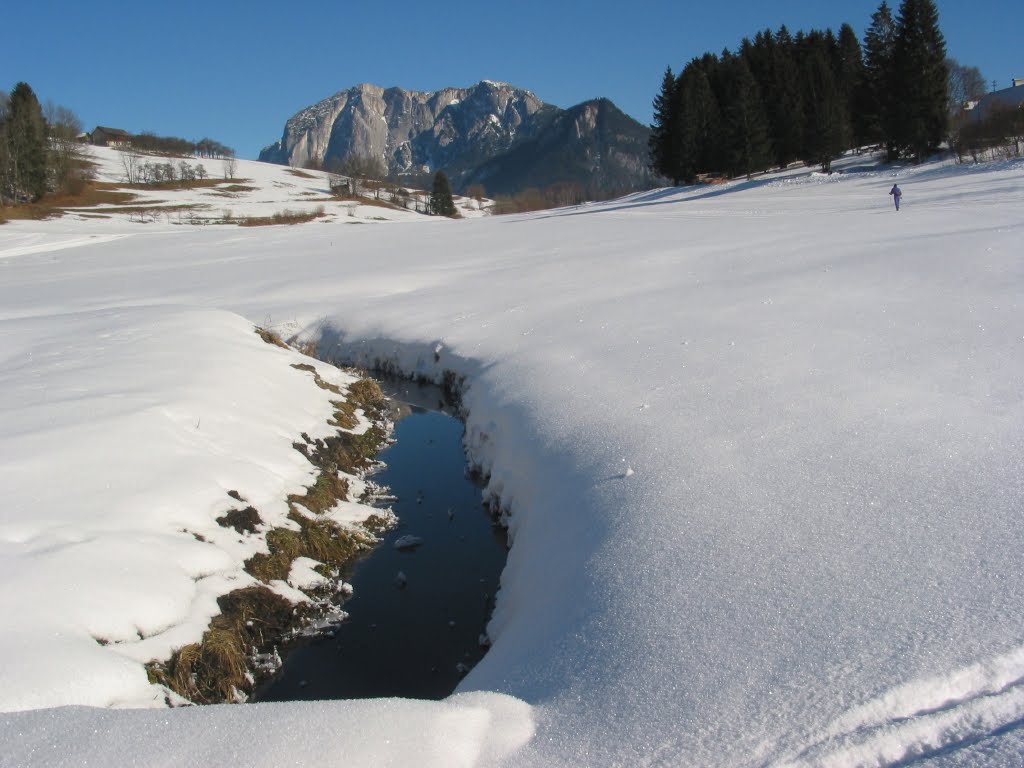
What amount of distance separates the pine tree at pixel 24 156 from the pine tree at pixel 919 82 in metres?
65.7

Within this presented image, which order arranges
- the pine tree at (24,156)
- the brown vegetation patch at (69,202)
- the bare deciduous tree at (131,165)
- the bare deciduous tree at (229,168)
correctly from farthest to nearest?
the bare deciduous tree at (229,168) < the bare deciduous tree at (131,165) < the pine tree at (24,156) < the brown vegetation patch at (69,202)

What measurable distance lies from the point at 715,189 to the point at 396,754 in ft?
151

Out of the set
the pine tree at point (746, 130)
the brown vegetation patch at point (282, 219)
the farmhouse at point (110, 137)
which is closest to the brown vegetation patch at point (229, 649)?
the brown vegetation patch at point (282, 219)

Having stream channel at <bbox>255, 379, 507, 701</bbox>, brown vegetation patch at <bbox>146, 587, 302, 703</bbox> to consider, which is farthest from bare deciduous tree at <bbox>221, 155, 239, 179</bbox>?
brown vegetation patch at <bbox>146, 587, 302, 703</bbox>

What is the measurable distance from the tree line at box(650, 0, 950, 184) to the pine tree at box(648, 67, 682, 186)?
0.10m

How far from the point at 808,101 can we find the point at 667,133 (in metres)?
11.1

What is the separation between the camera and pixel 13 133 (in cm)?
5838

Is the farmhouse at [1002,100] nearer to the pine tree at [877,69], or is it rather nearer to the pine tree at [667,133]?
the pine tree at [877,69]

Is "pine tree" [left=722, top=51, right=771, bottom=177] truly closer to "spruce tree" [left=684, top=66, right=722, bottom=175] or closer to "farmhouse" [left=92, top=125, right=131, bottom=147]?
"spruce tree" [left=684, top=66, right=722, bottom=175]

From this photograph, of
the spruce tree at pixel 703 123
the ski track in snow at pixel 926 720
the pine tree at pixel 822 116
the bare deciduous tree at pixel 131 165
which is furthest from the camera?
the bare deciduous tree at pixel 131 165

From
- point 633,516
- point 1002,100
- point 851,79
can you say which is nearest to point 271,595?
point 633,516

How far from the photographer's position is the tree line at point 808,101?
133ft

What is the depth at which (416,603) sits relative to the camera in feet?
22.3

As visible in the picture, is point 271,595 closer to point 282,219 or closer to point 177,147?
point 282,219
